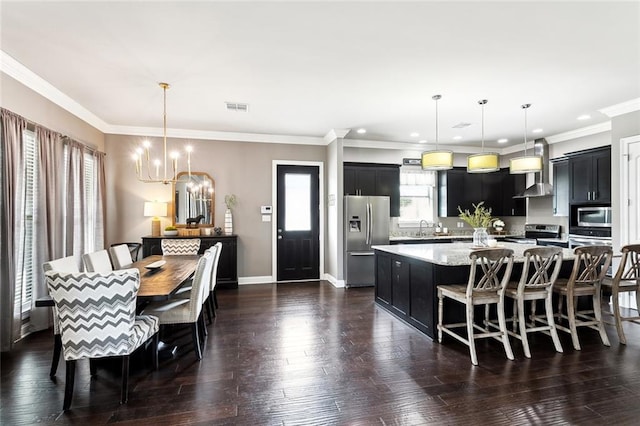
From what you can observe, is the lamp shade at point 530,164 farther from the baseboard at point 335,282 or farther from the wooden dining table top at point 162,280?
the wooden dining table top at point 162,280

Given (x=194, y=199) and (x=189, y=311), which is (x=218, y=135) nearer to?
(x=194, y=199)

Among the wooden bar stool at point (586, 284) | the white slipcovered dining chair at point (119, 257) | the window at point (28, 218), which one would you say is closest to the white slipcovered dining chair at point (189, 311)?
the white slipcovered dining chair at point (119, 257)

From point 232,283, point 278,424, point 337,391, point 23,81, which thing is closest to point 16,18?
point 23,81

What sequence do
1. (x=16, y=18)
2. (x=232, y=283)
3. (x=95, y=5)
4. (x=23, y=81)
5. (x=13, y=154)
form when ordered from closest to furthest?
(x=95, y=5)
(x=16, y=18)
(x=13, y=154)
(x=23, y=81)
(x=232, y=283)

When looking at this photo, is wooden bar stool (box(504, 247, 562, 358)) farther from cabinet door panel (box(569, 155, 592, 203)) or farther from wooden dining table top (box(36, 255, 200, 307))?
wooden dining table top (box(36, 255, 200, 307))

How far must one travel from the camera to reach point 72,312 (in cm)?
210

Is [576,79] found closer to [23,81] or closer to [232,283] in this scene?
[232,283]

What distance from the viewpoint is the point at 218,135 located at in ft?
19.2

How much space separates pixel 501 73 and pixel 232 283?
5.06 metres

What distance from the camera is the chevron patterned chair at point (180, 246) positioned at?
16.0 feet

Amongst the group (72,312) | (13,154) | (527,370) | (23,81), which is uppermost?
(23,81)

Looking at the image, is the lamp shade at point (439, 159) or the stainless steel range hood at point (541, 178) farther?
the stainless steel range hood at point (541, 178)

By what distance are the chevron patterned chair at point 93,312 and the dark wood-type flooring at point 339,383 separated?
316 mm

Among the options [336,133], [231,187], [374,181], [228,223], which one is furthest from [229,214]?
[374,181]
